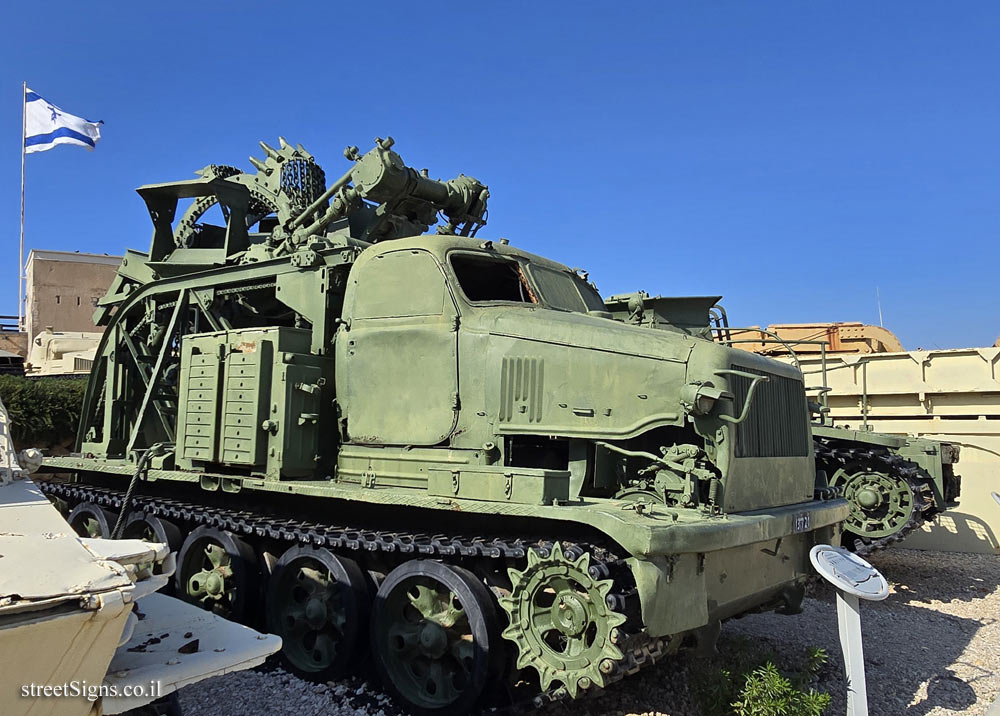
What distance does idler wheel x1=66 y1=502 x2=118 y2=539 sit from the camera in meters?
7.59

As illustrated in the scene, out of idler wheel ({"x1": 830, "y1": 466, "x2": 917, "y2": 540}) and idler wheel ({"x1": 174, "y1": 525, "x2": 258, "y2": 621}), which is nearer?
idler wheel ({"x1": 174, "y1": 525, "x2": 258, "y2": 621})

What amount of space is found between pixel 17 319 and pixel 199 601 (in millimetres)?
29583

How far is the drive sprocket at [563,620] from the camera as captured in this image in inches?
157

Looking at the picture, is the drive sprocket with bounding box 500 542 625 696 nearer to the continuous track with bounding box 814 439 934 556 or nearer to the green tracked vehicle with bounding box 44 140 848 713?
the green tracked vehicle with bounding box 44 140 848 713

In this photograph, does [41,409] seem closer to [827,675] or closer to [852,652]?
[827,675]

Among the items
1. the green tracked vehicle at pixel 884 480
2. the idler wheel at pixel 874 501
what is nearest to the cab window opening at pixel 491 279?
the green tracked vehicle at pixel 884 480

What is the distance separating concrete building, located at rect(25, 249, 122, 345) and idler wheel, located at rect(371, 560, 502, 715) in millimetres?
25637

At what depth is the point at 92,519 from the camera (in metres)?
7.95

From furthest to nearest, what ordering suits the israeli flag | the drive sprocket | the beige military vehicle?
the israeli flag
the drive sprocket
the beige military vehicle

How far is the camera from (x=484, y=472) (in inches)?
186

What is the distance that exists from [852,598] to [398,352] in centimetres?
330

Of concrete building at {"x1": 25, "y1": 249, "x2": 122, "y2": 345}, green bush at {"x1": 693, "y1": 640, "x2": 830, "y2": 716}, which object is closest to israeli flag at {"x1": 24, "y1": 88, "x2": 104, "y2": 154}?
concrete building at {"x1": 25, "y1": 249, "x2": 122, "y2": 345}

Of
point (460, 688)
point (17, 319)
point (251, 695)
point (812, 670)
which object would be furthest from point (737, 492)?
point (17, 319)

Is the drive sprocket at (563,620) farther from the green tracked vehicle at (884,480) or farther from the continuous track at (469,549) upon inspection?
the green tracked vehicle at (884,480)
